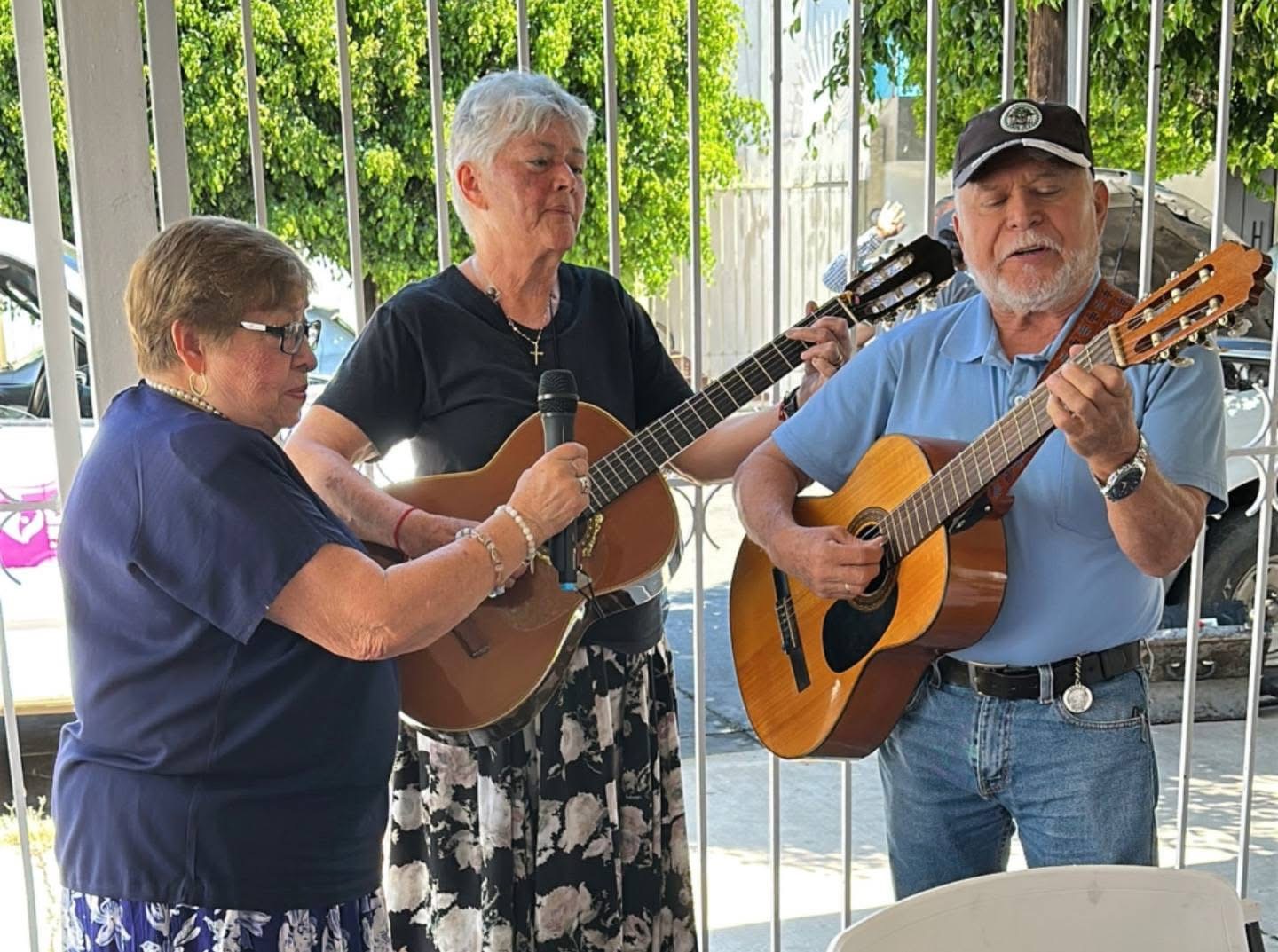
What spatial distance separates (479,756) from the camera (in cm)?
231

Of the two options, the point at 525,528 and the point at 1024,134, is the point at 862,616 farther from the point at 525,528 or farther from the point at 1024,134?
the point at 1024,134

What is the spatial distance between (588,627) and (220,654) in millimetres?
Result: 733

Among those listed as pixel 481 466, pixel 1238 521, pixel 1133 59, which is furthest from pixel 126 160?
pixel 1133 59

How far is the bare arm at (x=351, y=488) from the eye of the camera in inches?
88.0

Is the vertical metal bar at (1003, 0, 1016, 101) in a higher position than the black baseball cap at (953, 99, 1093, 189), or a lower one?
higher

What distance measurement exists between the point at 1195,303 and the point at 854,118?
130cm

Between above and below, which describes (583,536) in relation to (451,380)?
below

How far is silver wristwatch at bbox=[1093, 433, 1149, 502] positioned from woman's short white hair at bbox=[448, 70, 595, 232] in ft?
3.55

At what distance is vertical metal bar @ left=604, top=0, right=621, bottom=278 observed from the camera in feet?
8.70

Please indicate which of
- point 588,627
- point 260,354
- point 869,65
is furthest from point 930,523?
point 869,65

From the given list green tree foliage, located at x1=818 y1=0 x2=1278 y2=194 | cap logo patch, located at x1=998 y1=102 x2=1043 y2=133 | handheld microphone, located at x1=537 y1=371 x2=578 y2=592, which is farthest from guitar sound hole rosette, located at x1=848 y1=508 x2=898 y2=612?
green tree foliage, located at x1=818 y1=0 x2=1278 y2=194

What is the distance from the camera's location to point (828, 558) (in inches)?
87.0

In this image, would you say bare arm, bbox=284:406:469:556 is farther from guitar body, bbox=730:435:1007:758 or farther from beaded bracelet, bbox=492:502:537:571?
guitar body, bbox=730:435:1007:758

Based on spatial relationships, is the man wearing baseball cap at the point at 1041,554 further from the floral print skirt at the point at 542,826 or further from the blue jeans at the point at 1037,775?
the floral print skirt at the point at 542,826
